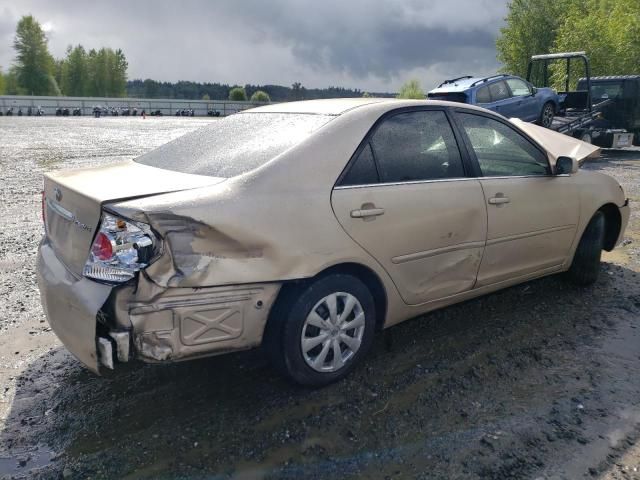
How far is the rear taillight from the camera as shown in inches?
101

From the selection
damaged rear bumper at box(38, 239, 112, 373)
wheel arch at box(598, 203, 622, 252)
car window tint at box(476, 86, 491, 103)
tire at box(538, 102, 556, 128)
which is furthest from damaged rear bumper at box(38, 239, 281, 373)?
tire at box(538, 102, 556, 128)

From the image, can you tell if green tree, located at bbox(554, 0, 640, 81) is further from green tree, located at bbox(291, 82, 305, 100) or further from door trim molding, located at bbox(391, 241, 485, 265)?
green tree, located at bbox(291, 82, 305, 100)

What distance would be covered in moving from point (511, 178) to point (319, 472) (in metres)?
2.51

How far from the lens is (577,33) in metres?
32.7

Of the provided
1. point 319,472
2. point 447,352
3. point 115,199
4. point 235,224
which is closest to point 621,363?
point 447,352

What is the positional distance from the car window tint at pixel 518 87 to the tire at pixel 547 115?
2.65ft

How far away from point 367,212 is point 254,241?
730 millimetres

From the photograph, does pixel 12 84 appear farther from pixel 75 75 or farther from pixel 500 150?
pixel 500 150

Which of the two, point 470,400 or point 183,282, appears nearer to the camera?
point 183,282

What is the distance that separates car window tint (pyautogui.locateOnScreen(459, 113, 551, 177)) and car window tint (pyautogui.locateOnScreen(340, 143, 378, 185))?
3.16ft

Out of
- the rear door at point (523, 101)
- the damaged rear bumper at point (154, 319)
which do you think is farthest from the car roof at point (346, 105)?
the rear door at point (523, 101)

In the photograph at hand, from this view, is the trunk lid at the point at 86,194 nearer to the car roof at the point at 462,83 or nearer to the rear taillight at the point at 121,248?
the rear taillight at the point at 121,248

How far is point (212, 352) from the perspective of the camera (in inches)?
109

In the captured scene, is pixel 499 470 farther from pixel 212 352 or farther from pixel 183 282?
pixel 183 282
